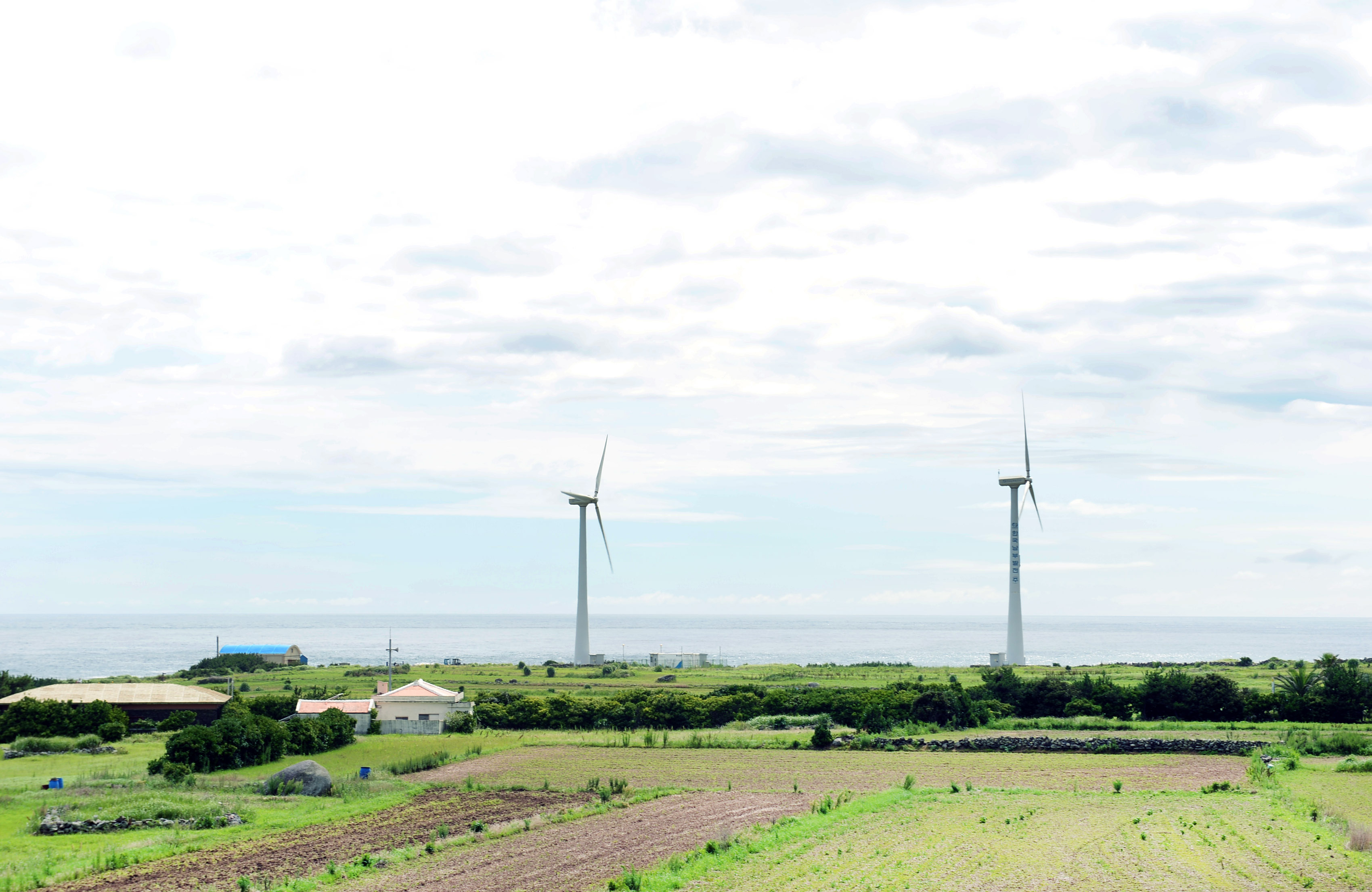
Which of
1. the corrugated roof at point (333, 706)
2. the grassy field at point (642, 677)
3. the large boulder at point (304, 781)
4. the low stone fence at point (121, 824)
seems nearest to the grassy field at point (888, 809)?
the low stone fence at point (121, 824)

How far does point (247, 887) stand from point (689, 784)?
2276cm

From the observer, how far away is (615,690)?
312 ft

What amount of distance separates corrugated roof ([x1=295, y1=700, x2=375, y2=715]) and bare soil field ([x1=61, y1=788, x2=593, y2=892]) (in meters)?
26.7

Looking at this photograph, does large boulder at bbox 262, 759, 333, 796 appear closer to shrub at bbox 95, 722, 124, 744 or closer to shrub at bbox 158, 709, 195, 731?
shrub at bbox 158, 709, 195, 731

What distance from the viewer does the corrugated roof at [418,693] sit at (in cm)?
7256

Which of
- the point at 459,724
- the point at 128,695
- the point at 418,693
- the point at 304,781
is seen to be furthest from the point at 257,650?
the point at 304,781

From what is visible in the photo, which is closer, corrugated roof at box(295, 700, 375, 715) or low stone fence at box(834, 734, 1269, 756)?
low stone fence at box(834, 734, 1269, 756)

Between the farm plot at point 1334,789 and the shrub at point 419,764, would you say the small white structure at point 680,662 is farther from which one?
the farm plot at point 1334,789

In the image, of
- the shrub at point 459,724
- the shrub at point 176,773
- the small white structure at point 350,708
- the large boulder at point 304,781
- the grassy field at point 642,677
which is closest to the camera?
the large boulder at point 304,781

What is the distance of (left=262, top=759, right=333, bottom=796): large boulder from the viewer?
4269cm

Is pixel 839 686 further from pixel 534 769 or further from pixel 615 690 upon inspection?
pixel 534 769

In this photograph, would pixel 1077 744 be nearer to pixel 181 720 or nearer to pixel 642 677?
pixel 181 720

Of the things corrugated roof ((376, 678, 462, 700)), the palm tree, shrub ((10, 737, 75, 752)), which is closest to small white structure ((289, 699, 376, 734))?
corrugated roof ((376, 678, 462, 700))

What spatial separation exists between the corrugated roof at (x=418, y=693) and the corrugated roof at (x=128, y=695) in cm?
1085
